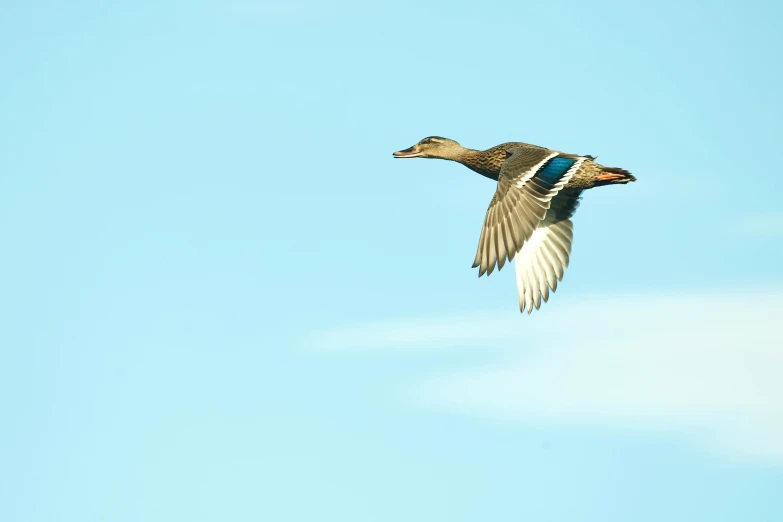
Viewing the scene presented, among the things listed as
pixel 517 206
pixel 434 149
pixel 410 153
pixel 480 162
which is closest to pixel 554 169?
pixel 517 206

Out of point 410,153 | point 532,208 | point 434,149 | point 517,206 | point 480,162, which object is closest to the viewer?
point 532,208

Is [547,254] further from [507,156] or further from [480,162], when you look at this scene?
[480,162]

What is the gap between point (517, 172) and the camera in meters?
24.8

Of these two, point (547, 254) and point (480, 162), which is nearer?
point (547, 254)

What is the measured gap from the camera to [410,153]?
3045 cm

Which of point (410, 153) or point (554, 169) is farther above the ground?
point (410, 153)

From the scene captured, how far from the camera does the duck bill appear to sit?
30375mm

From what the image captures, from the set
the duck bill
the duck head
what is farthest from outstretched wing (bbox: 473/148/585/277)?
the duck bill

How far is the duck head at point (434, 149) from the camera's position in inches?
1164

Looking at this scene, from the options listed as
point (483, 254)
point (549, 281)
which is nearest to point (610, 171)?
point (549, 281)

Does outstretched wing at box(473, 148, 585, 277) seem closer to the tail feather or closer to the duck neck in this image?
the tail feather

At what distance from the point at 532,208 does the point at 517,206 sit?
36cm

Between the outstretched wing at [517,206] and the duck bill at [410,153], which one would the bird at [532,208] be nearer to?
the outstretched wing at [517,206]

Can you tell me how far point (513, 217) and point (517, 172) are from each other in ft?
4.10
